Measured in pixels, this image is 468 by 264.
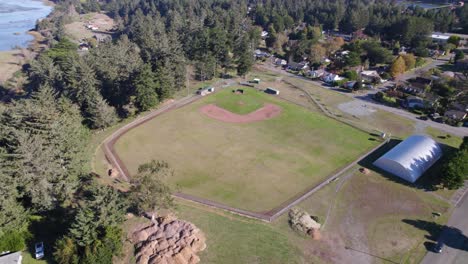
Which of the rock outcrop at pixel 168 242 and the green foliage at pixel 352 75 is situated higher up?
the green foliage at pixel 352 75

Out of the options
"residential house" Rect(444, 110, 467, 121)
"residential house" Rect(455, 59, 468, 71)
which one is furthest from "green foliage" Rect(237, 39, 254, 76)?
"residential house" Rect(455, 59, 468, 71)

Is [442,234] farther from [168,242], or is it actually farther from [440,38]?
[440,38]

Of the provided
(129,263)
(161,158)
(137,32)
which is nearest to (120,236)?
(129,263)

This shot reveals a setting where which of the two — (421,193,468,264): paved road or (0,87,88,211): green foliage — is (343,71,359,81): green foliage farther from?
(0,87,88,211): green foliage

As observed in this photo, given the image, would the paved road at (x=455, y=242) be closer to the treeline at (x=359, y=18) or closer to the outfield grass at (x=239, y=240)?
the outfield grass at (x=239, y=240)

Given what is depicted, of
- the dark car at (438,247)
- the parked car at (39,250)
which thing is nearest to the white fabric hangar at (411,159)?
the dark car at (438,247)

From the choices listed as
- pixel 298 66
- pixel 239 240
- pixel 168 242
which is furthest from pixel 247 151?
pixel 298 66
